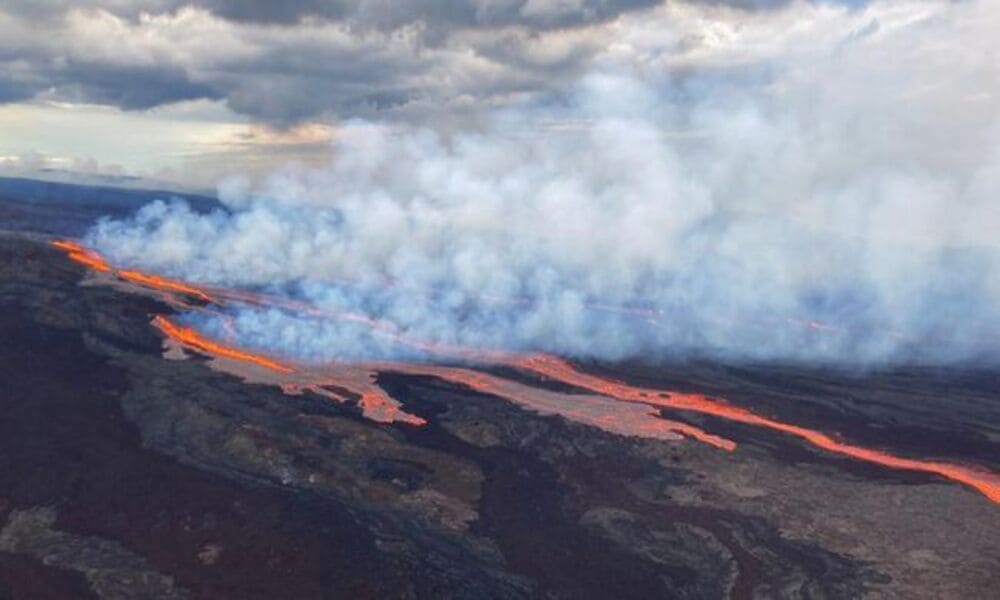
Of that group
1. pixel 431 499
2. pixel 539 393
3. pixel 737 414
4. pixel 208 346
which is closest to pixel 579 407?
pixel 539 393

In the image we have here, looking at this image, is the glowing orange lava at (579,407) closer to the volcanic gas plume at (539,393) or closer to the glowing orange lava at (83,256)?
the volcanic gas plume at (539,393)

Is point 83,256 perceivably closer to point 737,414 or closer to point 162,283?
point 162,283

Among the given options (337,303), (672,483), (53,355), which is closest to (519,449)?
(672,483)

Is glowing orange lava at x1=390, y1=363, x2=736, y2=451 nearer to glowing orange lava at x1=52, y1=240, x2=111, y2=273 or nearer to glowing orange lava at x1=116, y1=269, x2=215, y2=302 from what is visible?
glowing orange lava at x1=116, y1=269, x2=215, y2=302

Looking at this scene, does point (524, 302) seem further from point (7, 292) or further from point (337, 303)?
point (7, 292)

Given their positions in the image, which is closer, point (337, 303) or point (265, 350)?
point (265, 350)

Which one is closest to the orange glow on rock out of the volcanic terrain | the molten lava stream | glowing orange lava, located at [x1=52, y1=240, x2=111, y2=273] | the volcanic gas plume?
the volcanic gas plume
